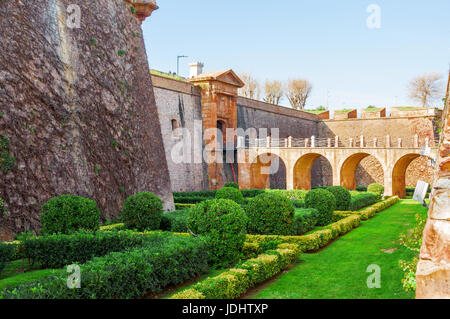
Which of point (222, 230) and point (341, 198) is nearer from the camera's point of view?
point (222, 230)

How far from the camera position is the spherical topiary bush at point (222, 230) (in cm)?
803

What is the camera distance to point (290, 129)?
36750 mm

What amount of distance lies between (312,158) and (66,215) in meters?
23.5

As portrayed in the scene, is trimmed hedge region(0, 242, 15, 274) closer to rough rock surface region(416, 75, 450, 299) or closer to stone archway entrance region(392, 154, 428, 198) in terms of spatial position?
rough rock surface region(416, 75, 450, 299)

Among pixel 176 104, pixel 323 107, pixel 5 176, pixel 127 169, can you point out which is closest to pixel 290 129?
pixel 176 104

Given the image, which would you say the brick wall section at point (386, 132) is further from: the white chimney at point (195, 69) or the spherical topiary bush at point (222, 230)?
the spherical topiary bush at point (222, 230)

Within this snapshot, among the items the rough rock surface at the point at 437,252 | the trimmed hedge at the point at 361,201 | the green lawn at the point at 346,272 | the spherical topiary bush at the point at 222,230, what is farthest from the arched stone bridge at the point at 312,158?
the rough rock surface at the point at 437,252

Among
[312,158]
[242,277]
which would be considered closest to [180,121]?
[312,158]

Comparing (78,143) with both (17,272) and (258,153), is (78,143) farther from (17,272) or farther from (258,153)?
(258,153)

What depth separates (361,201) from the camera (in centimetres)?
1916

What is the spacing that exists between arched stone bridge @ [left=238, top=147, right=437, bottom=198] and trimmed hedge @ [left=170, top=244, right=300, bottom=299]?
19.9 metres

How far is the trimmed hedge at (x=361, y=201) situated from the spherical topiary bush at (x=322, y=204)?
360 cm

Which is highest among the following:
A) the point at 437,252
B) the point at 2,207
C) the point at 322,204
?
the point at 437,252

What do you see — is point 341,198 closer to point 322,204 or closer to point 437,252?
point 322,204
